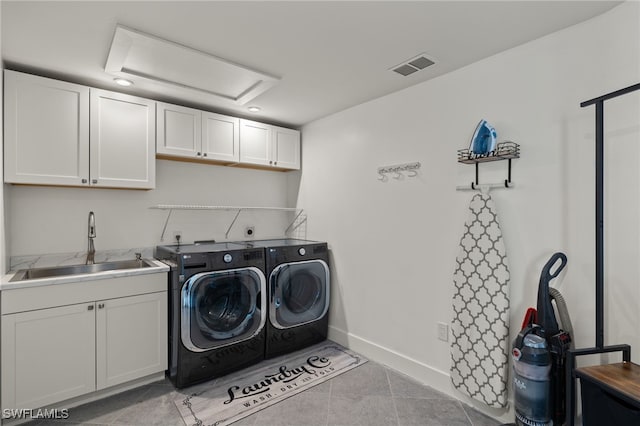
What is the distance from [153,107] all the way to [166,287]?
4.92ft

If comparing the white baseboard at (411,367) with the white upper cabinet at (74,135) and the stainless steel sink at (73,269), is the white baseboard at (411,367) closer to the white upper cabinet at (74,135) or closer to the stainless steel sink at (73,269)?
the stainless steel sink at (73,269)

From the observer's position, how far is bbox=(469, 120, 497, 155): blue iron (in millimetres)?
2039

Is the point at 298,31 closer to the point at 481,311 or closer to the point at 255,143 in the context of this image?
the point at 255,143

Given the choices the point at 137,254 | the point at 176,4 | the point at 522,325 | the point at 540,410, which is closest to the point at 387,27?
the point at 176,4

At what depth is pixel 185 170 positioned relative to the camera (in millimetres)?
3207

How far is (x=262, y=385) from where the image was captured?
2488 mm

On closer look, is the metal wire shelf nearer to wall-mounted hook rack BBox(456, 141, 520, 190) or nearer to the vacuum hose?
wall-mounted hook rack BBox(456, 141, 520, 190)

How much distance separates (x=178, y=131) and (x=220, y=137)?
39 cm

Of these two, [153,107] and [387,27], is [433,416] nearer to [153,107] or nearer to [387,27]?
[387,27]

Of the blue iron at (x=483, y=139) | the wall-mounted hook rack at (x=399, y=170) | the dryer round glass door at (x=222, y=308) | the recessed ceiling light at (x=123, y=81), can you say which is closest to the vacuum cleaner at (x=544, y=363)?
the blue iron at (x=483, y=139)

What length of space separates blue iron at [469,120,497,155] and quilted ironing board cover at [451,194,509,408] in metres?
0.29

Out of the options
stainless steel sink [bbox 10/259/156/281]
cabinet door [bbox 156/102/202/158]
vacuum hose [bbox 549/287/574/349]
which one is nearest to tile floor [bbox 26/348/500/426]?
vacuum hose [bbox 549/287/574/349]

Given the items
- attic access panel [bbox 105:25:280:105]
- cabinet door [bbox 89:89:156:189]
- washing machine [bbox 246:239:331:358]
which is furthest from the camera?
washing machine [bbox 246:239:331:358]

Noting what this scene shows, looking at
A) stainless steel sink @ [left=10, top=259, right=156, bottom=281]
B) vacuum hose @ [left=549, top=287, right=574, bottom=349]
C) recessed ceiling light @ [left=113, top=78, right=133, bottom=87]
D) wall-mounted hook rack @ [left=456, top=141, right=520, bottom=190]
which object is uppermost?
recessed ceiling light @ [left=113, top=78, right=133, bottom=87]
